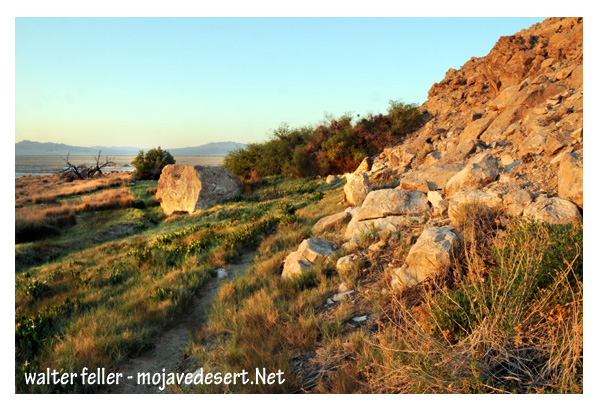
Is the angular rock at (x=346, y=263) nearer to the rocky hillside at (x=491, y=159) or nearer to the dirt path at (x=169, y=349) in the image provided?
the rocky hillside at (x=491, y=159)

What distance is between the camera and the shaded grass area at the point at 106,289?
14.3ft

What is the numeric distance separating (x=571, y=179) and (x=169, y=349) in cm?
698

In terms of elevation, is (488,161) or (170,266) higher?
(488,161)

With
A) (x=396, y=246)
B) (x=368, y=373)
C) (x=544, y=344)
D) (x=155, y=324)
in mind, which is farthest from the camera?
(x=396, y=246)

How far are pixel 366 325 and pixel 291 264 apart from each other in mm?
2476

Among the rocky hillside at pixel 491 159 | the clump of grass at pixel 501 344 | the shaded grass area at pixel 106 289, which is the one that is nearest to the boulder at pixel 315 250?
the rocky hillside at pixel 491 159

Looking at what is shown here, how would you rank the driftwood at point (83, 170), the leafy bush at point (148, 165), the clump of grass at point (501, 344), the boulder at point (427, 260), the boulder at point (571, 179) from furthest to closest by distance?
the leafy bush at point (148, 165)
the driftwood at point (83, 170)
the boulder at point (571, 179)
the boulder at point (427, 260)
the clump of grass at point (501, 344)

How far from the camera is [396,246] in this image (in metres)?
6.32

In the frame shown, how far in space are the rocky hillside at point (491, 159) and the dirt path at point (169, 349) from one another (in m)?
1.69

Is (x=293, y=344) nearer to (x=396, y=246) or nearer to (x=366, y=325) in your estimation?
(x=366, y=325)

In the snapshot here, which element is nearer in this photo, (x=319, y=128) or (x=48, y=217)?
(x=48, y=217)

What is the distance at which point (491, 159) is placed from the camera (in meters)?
8.12

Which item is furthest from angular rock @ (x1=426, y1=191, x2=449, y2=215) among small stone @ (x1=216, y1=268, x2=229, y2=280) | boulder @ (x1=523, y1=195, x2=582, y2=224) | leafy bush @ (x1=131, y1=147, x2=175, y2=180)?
leafy bush @ (x1=131, y1=147, x2=175, y2=180)
